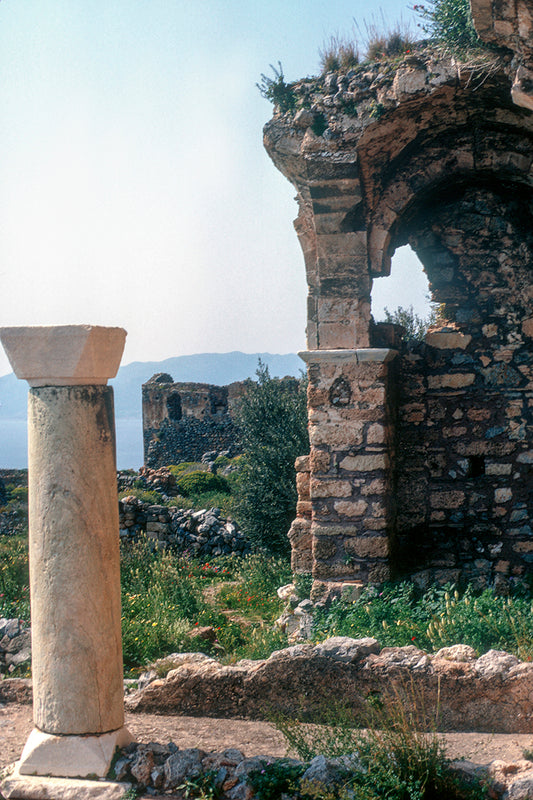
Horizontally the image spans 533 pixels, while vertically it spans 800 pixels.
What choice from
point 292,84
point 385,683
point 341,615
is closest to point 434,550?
point 341,615

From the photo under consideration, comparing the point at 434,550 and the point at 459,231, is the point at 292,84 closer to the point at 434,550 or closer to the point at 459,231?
the point at 459,231

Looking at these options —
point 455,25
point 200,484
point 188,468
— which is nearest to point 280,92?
point 455,25

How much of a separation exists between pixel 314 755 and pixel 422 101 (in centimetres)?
544

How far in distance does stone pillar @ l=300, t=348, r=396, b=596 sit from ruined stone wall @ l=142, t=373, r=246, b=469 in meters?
22.9

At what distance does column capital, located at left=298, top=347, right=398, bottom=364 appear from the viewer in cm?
651

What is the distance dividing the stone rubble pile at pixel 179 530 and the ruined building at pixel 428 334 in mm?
4873

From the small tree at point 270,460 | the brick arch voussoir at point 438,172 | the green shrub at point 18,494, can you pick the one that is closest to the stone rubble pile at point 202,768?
the brick arch voussoir at point 438,172

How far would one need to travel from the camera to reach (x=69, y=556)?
3688 mm

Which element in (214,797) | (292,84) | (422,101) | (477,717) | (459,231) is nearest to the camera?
(214,797)

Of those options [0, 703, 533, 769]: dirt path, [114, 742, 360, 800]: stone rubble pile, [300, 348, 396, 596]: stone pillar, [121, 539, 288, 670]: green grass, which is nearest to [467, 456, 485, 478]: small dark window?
[300, 348, 396, 596]: stone pillar

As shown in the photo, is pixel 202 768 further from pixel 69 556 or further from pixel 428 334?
pixel 428 334

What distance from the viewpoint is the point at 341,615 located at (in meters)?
6.26

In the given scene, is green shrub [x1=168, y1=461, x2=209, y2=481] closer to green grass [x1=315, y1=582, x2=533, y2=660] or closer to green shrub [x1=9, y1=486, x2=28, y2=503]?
green shrub [x1=9, y1=486, x2=28, y2=503]

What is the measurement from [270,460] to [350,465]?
21.7ft
